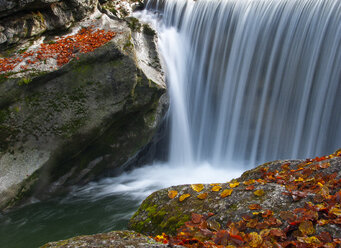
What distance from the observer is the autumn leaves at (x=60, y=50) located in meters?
6.39

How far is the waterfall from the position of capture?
7109mm

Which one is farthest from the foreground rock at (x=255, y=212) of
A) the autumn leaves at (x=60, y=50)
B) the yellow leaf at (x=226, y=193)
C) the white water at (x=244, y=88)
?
the autumn leaves at (x=60, y=50)

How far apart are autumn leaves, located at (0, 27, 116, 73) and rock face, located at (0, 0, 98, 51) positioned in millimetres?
536

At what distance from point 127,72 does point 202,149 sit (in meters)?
3.88

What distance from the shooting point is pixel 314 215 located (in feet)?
6.68

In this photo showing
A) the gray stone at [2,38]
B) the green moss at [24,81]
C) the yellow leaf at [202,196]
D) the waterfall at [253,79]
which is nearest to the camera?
the yellow leaf at [202,196]

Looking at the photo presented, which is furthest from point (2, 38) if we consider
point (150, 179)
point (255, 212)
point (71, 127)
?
point (255, 212)

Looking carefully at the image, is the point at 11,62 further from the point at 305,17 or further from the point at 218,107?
the point at 305,17

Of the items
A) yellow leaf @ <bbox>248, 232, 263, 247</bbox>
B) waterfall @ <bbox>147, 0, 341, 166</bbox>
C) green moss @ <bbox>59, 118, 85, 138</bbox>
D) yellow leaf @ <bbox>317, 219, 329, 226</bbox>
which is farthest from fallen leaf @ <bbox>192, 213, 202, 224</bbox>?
waterfall @ <bbox>147, 0, 341, 166</bbox>

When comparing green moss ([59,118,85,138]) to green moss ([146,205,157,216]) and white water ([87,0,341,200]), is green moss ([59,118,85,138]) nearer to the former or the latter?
white water ([87,0,341,200])

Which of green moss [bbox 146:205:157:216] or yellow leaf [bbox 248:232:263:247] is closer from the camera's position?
yellow leaf [bbox 248:232:263:247]

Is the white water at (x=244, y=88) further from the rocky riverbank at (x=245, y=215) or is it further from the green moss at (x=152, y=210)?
the rocky riverbank at (x=245, y=215)

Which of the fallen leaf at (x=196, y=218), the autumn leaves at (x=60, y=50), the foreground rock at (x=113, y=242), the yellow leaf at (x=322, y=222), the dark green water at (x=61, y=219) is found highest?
the autumn leaves at (x=60, y=50)

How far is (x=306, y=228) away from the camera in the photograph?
1.96 meters
